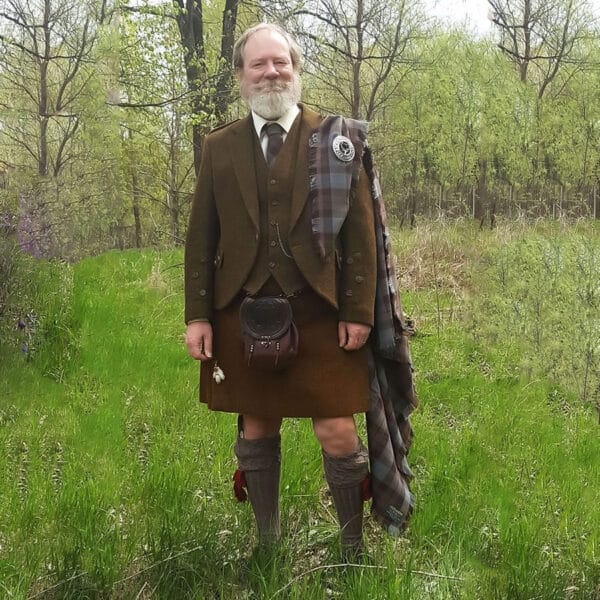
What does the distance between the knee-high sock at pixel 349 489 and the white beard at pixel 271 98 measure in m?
1.23

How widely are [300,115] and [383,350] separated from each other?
892mm

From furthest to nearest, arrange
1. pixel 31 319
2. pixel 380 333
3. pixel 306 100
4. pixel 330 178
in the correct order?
pixel 306 100, pixel 31 319, pixel 380 333, pixel 330 178

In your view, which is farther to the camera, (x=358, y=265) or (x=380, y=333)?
(x=380, y=333)

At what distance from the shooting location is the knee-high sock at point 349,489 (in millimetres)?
2309

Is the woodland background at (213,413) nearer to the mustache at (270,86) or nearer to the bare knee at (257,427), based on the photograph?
the bare knee at (257,427)

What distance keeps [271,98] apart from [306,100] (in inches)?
377

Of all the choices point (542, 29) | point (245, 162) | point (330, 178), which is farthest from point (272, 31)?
point (542, 29)

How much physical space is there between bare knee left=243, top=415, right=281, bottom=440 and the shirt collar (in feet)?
3.42

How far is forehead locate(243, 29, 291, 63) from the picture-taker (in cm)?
215

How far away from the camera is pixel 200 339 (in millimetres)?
2322

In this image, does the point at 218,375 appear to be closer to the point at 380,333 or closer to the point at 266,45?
the point at 380,333

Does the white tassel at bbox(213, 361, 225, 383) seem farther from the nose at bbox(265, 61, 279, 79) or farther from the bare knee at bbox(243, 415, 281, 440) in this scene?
the nose at bbox(265, 61, 279, 79)

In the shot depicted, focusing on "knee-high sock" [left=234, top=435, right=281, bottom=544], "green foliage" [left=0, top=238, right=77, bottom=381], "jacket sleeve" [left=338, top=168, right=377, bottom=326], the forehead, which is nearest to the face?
the forehead

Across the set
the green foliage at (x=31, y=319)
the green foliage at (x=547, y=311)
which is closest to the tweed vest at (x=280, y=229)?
the green foliage at (x=31, y=319)
